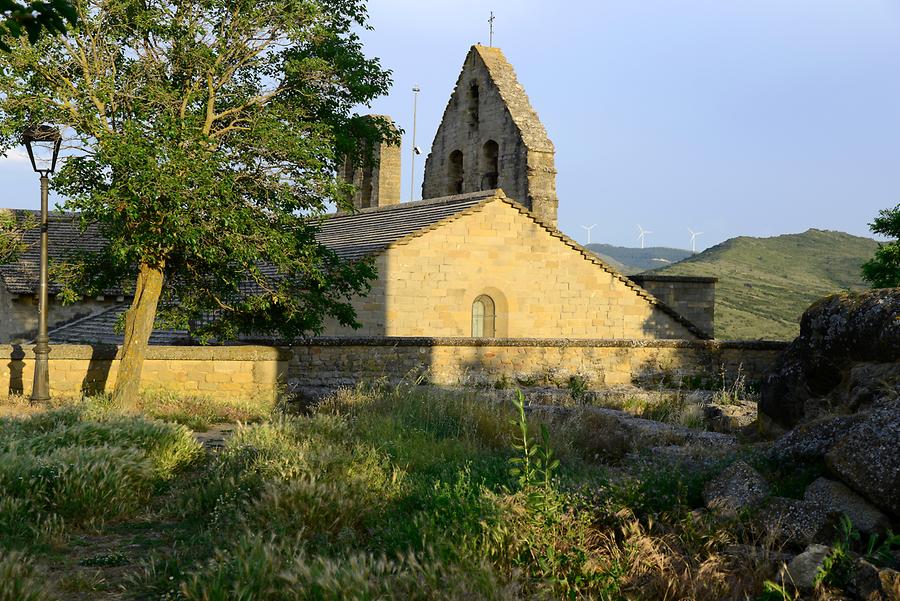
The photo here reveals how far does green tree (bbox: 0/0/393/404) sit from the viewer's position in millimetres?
14328

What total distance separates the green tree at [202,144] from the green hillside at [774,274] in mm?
47531

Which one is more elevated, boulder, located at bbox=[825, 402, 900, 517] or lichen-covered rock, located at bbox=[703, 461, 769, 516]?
boulder, located at bbox=[825, 402, 900, 517]

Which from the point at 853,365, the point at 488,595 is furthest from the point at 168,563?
the point at 853,365

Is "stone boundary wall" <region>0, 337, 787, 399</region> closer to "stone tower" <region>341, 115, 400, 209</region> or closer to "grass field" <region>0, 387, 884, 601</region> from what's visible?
"grass field" <region>0, 387, 884, 601</region>

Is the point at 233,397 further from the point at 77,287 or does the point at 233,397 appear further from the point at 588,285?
the point at 588,285

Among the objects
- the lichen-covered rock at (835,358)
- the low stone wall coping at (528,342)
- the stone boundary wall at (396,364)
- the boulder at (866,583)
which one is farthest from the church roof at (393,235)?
the boulder at (866,583)

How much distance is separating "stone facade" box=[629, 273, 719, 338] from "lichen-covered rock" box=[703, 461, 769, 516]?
23.3 metres

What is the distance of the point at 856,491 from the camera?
6.41 m

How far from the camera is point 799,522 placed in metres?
6.36

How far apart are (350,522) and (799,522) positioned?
142 inches

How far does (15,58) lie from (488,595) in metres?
12.9

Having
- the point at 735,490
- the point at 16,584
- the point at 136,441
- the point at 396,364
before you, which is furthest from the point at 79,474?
the point at 396,364

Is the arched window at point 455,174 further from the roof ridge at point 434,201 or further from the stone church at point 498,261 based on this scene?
the roof ridge at point 434,201

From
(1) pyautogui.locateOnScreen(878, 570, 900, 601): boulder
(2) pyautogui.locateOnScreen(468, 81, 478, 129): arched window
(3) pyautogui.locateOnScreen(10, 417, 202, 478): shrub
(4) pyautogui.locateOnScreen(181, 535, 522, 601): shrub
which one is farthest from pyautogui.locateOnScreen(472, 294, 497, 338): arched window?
(1) pyautogui.locateOnScreen(878, 570, 900, 601): boulder
